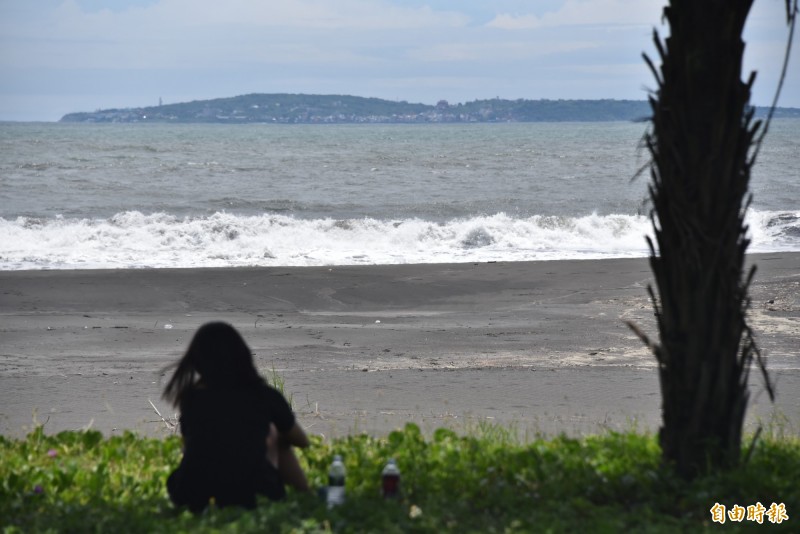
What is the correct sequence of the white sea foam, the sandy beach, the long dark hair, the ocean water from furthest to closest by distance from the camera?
the ocean water
the white sea foam
the sandy beach
the long dark hair

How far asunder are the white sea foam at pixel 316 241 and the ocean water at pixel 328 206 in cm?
5

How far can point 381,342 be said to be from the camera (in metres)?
10.9

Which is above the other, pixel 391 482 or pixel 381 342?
pixel 391 482

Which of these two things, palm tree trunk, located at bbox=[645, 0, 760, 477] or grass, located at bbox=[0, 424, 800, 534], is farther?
palm tree trunk, located at bbox=[645, 0, 760, 477]

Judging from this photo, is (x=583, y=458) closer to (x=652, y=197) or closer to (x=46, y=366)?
(x=652, y=197)

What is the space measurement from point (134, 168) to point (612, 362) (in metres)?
39.8

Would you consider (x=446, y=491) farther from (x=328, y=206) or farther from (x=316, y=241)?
(x=328, y=206)

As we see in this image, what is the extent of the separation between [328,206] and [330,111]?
402 ft

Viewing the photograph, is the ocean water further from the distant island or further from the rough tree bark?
the distant island

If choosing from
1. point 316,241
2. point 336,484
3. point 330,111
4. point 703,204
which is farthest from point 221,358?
point 330,111

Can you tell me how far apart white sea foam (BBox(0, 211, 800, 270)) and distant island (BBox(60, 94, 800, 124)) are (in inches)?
4608

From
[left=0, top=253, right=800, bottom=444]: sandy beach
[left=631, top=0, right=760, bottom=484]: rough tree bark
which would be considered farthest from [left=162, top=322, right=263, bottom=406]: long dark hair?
[left=0, top=253, right=800, bottom=444]: sandy beach

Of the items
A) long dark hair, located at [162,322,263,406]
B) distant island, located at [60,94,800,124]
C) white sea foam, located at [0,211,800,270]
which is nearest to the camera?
long dark hair, located at [162,322,263,406]

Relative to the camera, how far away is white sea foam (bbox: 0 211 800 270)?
19.7 meters
